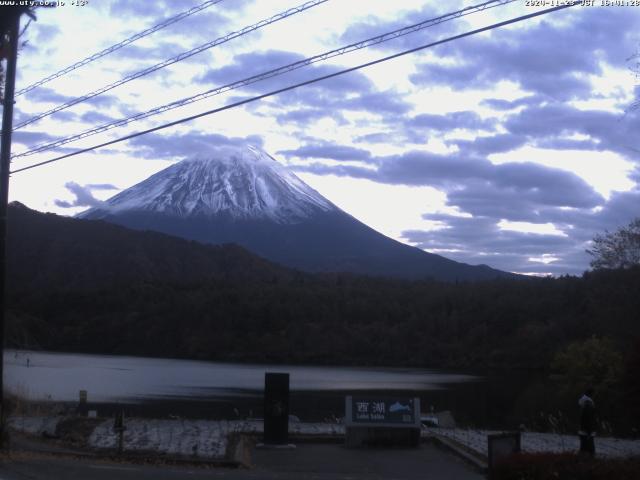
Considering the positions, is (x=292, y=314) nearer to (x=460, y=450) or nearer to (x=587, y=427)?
(x=460, y=450)

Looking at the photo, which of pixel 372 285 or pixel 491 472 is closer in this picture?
pixel 491 472

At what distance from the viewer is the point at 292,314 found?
135 m

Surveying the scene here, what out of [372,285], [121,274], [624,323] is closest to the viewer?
[624,323]

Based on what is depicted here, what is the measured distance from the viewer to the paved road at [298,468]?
14922 millimetres

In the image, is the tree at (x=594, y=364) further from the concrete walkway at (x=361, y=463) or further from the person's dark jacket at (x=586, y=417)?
the concrete walkway at (x=361, y=463)

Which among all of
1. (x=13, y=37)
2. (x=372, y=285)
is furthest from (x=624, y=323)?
(x=372, y=285)

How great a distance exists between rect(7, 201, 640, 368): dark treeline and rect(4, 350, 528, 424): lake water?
1075 inches

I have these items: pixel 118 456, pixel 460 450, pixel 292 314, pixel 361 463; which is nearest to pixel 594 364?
pixel 460 450

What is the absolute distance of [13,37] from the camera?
677 inches

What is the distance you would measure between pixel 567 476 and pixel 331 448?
9.98m

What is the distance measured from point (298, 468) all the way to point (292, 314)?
118 meters

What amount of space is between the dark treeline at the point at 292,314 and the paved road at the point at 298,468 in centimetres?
7692

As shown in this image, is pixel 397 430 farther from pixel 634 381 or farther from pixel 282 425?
pixel 634 381

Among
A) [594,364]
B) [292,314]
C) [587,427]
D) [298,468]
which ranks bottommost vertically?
[298,468]
